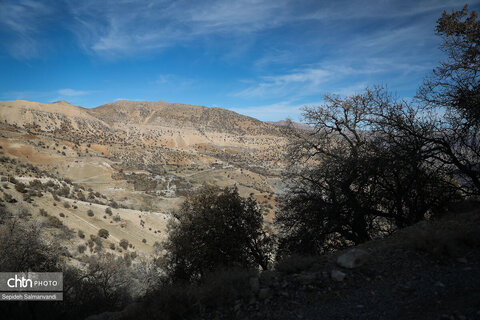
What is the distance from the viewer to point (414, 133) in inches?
302

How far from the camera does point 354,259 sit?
5340mm

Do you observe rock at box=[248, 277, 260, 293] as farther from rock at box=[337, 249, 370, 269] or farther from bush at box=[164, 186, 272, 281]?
bush at box=[164, 186, 272, 281]

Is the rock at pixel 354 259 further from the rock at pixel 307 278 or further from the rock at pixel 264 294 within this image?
the rock at pixel 264 294

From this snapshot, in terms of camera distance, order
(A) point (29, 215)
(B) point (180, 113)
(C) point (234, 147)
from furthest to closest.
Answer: (B) point (180, 113) < (C) point (234, 147) < (A) point (29, 215)

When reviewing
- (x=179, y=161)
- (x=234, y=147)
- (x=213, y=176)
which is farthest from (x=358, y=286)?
(x=234, y=147)

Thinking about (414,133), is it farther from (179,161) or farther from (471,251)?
(179,161)

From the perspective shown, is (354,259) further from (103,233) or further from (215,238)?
(103,233)

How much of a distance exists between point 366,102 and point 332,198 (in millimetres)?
3676

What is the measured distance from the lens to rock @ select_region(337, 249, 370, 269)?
5.27 m

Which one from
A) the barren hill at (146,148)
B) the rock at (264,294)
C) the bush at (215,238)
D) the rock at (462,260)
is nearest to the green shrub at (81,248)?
the bush at (215,238)

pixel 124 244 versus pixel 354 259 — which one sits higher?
pixel 124 244

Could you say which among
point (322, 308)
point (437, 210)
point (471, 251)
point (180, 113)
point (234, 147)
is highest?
point (180, 113)

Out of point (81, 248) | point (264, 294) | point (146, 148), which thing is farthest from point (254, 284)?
point (146, 148)

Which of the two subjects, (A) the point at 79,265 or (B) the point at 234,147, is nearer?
(A) the point at 79,265
